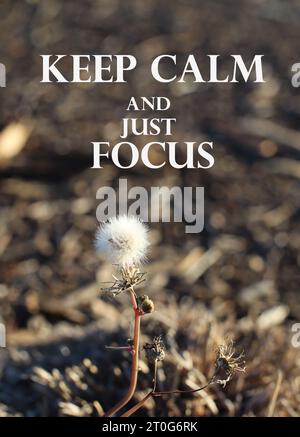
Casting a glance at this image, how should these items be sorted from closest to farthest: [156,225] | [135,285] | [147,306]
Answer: [147,306] < [135,285] < [156,225]

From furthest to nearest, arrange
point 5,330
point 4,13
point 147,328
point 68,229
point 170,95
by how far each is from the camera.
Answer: point 4,13, point 170,95, point 68,229, point 5,330, point 147,328

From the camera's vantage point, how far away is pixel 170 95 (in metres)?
4.49

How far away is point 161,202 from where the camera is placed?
12.6ft

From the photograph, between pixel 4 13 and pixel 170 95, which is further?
pixel 4 13

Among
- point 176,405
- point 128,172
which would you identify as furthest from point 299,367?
point 128,172

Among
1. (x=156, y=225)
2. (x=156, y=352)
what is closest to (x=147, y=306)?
(x=156, y=352)

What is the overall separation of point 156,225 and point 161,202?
15 centimetres

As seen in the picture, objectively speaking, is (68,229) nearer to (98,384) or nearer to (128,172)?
(128,172)

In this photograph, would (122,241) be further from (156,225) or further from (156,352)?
(156,225)

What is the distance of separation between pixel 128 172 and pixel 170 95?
29.5 inches

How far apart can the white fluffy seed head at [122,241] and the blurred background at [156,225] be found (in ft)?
1.65

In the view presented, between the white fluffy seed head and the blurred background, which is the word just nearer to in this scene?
the blurred background

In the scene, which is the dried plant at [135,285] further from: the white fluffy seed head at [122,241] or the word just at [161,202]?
the word just at [161,202]

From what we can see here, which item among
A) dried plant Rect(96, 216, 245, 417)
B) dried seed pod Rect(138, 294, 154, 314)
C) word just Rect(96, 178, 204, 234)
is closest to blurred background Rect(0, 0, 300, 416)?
word just Rect(96, 178, 204, 234)
